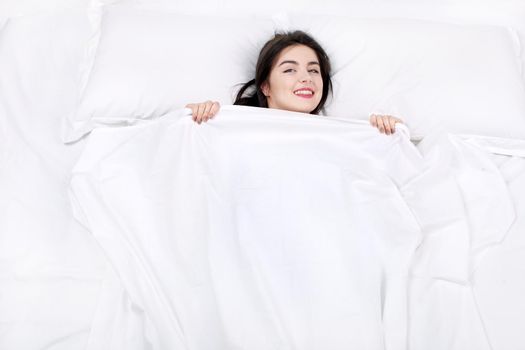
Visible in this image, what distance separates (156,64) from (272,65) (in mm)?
335

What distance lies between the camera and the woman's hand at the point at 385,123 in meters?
1.35

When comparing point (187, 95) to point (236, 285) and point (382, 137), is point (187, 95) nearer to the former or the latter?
point (382, 137)

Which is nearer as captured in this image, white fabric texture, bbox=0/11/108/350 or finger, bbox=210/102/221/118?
white fabric texture, bbox=0/11/108/350

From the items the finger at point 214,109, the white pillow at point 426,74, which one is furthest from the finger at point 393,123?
the finger at point 214,109

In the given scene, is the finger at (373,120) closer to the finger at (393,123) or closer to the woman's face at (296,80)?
the finger at (393,123)

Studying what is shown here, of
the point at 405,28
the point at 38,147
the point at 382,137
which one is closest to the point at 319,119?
the point at 382,137

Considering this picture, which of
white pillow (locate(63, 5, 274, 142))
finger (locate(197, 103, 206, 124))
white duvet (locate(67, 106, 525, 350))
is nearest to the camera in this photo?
white duvet (locate(67, 106, 525, 350))

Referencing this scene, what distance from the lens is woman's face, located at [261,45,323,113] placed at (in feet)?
4.74

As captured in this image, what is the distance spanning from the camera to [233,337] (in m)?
0.93

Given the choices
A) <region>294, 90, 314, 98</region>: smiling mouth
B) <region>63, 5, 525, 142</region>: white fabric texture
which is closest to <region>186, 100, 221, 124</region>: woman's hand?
<region>63, 5, 525, 142</region>: white fabric texture

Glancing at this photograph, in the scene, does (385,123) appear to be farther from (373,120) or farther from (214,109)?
(214,109)

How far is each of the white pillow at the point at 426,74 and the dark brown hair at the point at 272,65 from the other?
0.11 ft

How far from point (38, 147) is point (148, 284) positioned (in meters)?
0.60

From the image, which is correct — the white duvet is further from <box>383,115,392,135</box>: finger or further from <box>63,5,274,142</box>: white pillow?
<box>63,5,274,142</box>: white pillow
